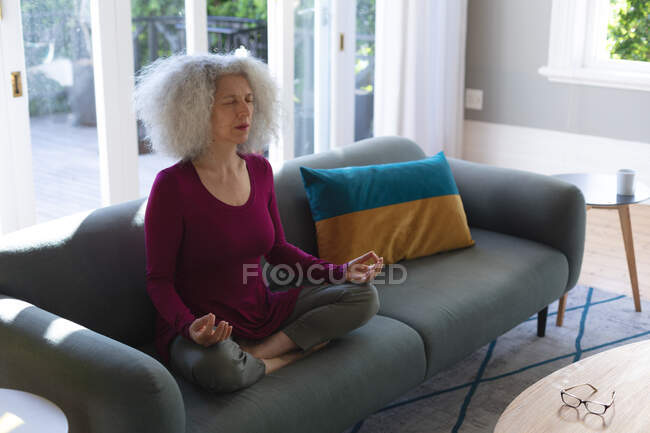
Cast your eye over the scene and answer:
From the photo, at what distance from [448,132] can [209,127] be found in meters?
3.14

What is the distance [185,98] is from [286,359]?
689 mm

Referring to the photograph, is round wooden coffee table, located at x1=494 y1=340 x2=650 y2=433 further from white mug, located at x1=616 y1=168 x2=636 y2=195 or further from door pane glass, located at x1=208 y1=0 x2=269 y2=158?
door pane glass, located at x1=208 y1=0 x2=269 y2=158

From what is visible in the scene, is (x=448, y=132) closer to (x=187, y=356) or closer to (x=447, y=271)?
(x=447, y=271)

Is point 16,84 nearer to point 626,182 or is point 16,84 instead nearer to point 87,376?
point 87,376

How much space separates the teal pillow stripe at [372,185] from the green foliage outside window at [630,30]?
7.95ft

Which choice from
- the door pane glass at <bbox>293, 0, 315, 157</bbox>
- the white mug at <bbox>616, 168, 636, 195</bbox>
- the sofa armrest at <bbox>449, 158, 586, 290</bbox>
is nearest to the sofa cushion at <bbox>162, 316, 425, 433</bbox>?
the sofa armrest at <bbox>449, 158, 586, 290</bbox>

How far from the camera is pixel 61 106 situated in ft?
9.69

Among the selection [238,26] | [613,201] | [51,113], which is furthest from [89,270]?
[238,26]

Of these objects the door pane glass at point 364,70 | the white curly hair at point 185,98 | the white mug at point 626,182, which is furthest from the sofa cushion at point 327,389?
the door pane glass at point 364,70

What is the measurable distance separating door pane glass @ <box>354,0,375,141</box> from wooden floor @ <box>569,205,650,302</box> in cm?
141

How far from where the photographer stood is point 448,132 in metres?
4.84

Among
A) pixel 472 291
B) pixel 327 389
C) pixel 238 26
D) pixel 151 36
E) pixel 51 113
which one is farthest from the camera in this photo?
pixel 238 26

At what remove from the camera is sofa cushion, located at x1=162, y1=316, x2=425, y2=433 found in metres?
1.62

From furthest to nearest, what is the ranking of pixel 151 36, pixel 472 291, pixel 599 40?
pixel 599 40 < pixel 151 36 < pixel 472 291
